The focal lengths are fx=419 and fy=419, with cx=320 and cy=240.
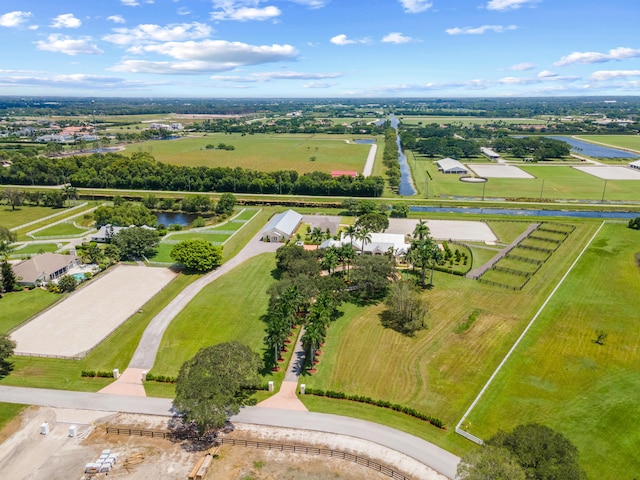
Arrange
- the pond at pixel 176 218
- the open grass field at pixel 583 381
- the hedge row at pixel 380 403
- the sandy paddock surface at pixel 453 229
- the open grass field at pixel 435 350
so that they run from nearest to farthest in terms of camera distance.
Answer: the open grass field at pixel 583 381 < the hedge row at pixel 380 403 < the open grass field at pixel 435 350 < the sandy paddock surface at pixel 453 229 < the pond at pixel 176 218

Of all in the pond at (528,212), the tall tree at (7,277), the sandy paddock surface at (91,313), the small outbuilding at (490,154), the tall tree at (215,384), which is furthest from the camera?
the small outbuilding at (490,154)

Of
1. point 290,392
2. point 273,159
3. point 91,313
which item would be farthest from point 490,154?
point 91,313

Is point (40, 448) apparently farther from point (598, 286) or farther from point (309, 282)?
point (598, 286)

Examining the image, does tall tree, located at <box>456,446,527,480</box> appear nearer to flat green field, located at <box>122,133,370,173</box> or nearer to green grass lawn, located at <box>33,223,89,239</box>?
green grass lawn, located at <box>33,223,89,239</box>

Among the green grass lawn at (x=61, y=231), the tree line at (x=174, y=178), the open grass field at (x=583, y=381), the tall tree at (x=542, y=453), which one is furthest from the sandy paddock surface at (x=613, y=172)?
the green grass lawn at (x=61, y=231)

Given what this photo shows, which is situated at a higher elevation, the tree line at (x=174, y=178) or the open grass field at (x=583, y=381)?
the tree line at (x=174, y=178)

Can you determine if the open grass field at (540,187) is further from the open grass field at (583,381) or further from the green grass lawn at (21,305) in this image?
the green grass lawn at (21,305)

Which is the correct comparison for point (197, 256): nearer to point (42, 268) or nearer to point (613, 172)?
point (42, 268)
